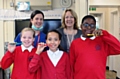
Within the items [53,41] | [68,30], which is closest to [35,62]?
[53,41]

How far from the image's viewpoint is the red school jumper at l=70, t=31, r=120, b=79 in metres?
1.90

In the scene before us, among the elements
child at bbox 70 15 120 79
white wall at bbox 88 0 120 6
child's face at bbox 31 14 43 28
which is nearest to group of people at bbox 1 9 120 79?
child at bbox 70 15 120 79

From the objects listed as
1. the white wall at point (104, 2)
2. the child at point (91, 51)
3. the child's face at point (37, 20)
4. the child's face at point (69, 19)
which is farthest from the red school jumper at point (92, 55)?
the white wall at point (104, 2)

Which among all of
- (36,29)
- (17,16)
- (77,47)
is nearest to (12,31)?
(17,16)

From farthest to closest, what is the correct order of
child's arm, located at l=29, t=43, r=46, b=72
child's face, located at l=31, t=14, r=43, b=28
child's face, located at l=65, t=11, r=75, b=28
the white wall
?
the white wall → child's face, located at l=65, t=11, r=75, b=28 → child's face, located at l=31, t=14, r=43, b=28 → child's arm, located at l=29, t=43, r=46, b=72

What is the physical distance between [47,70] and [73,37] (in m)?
0.60

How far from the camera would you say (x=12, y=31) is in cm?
488

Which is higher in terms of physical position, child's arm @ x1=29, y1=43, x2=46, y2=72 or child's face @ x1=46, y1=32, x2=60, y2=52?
child's face @ x1=46, y1=32, x2=60, y2=52

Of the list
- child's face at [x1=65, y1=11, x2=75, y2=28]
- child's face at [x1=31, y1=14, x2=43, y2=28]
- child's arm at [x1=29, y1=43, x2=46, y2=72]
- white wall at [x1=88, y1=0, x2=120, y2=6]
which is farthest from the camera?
white wall at [x1=88, y1=0, x2=120, y2=6]

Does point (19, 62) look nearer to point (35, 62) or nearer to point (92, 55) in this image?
point (35, 62)

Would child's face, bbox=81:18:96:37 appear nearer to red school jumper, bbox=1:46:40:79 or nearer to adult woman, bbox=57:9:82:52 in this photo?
adult woman, bbox=57:9:82:52

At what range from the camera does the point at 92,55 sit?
Result: 1.92m

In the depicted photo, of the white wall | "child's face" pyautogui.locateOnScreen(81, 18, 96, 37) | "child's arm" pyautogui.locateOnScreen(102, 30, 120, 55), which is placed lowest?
"child's arm" pyautogui.locateOnScreen(102, 30, 120, 55)

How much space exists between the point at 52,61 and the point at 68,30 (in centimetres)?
57
